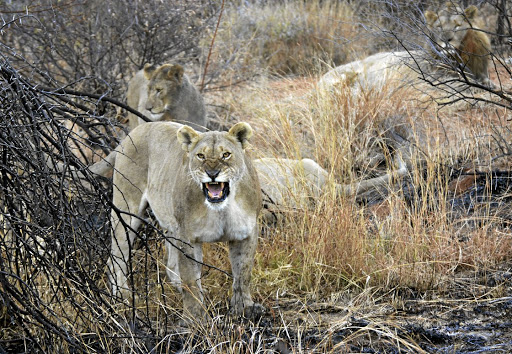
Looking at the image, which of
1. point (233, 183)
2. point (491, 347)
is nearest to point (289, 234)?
point (233, 183)

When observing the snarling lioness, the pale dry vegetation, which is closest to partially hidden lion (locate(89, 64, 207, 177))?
the pale dry vegetation

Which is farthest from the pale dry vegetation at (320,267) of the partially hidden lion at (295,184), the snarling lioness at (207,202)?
the snarling lioness at (207,202)

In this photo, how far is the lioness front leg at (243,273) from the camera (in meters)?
4.72

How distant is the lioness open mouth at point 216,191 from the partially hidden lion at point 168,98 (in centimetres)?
284

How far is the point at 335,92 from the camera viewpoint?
7.81 metres

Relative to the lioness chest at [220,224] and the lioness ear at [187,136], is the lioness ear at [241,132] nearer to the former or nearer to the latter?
the lioness ear at [187,136]

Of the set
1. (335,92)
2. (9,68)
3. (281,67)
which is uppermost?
(9,68)

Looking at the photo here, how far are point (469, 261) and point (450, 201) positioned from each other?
1.32 metres

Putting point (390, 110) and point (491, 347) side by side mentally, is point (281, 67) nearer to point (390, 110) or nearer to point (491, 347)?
point (390, 110)

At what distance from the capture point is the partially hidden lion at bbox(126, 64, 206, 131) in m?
7.35

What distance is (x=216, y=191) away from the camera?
441cm

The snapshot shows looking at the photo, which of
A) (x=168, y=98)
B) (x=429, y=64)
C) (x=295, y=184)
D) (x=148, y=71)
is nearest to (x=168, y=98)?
(x=168, y=98)

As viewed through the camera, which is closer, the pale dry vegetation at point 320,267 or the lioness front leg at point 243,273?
the pale dry vegetation at point 320,267

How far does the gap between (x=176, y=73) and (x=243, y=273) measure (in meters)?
3.26
